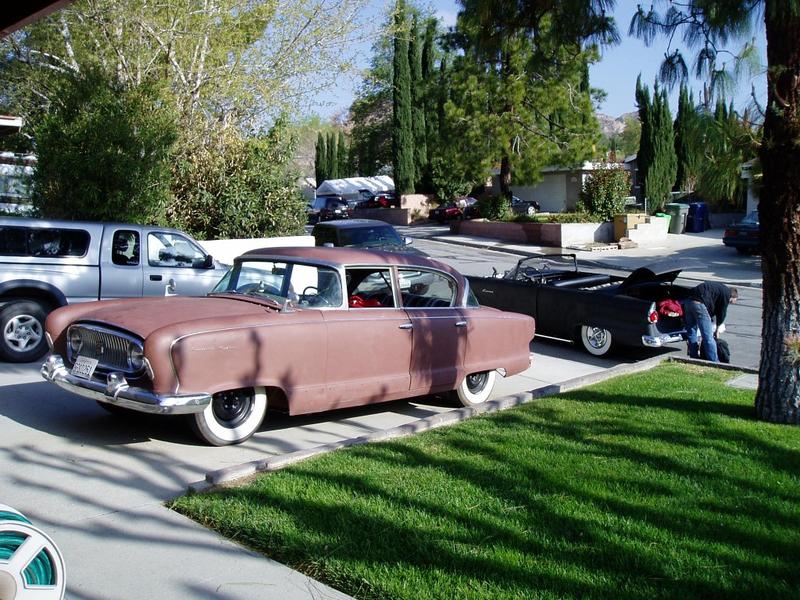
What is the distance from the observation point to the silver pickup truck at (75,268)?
10.1m

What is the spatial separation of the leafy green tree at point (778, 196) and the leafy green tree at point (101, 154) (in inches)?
426

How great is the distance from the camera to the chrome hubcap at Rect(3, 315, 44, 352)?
10000 mm

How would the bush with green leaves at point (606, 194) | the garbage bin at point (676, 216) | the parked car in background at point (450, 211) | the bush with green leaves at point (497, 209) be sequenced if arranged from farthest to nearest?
the parked car in background at point (450, 211), the garbage bin at point (676, 216), the bush with green leaves at point (497, 209), the bush with green leaves at point (606, 194)

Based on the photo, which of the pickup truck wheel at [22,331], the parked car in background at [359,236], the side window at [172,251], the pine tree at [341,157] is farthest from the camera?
the pine tree at [341,157]

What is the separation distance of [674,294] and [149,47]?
1217 centimetres

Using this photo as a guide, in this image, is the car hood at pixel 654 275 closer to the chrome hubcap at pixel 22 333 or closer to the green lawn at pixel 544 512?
the green lawn at pixel 544 512

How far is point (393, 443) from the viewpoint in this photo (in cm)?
654

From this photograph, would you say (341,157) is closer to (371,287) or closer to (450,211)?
(450,211)

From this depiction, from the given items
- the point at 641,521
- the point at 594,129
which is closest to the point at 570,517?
the point at 641,521

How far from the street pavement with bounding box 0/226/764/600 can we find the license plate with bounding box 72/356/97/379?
1.95ft

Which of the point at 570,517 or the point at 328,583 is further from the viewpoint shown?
the point at 570,517

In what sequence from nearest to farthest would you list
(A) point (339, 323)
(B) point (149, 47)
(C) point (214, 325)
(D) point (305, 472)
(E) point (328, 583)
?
(E) point (328, 583) < (D) point (305, 472) < (C) point (214, 325) < (A) point (339, 323) < (B) point (149, 47)

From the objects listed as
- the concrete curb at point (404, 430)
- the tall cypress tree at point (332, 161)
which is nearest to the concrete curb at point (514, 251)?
the concrete curb at point (404, 430)

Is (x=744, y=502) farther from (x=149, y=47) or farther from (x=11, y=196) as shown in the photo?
(x=11, y=196)
